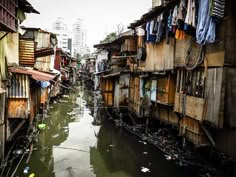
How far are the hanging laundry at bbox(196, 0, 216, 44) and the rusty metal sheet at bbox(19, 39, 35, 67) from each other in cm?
904

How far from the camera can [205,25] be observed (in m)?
8.09

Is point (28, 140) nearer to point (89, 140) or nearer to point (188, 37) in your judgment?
point (89, 140)

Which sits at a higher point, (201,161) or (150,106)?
(150,106)

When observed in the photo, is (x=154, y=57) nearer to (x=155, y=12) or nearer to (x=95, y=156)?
(x=155, y=12)

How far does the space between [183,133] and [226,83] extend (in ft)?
11.8

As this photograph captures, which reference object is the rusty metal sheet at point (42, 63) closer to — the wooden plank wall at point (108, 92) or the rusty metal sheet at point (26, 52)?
the wooden plank wall at point (108, 92)

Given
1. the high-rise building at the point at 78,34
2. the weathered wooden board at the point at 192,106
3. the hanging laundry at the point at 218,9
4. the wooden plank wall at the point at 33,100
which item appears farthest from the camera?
the high-rise building at the point at 78,34

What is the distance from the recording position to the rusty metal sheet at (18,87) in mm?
10023

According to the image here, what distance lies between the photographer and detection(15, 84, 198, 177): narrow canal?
33.1 feet

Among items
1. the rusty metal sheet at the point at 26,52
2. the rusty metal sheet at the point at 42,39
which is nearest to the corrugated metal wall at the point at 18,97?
the rusty metal sheet at the point at 26,52

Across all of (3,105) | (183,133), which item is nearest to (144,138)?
(183,133)

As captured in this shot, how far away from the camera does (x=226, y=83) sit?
26.1ft

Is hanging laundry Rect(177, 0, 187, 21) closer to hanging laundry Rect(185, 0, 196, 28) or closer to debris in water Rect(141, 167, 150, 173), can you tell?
hanging laundry Rect(185, 0, 196, 28)

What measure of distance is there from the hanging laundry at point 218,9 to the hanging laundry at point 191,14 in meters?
1.05
